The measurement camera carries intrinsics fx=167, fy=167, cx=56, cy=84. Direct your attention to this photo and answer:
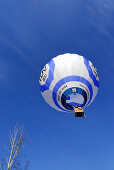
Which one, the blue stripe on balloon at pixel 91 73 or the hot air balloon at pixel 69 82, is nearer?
the hot air balloon at pixel 69 82

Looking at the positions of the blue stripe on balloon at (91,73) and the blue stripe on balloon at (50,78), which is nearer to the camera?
the blue stripe on balloon at (50,78)

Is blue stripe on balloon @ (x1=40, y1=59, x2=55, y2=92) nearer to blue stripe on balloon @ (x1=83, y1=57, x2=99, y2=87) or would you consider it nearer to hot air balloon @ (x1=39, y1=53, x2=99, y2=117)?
hot air balloon @ (x1=39, y1=53, x2=99, y2=117)

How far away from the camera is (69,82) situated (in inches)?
501

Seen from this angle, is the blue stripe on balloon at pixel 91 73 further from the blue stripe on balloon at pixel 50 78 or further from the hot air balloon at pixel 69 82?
the blue stripe on balloon at pixel 50 78

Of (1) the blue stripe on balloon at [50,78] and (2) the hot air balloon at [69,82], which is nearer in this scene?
(2) the hot air balloon at [69,82]

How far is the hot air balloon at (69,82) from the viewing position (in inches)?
498

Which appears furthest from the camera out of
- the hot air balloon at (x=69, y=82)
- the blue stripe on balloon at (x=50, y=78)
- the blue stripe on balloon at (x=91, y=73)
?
the blue stripe on balloon at (x=91, y=73)

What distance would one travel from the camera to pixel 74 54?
1477 cm

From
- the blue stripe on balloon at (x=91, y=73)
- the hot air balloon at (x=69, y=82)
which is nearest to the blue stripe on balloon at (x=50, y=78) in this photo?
the hot air balloon at (x=69, y=82)

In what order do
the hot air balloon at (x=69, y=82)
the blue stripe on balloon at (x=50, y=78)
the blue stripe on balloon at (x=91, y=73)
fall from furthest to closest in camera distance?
the blue stripe on balloon at (x=91, y=73)
the blue stripe on balloon at (x=50, y=78)
the hot air balloon at (x=69, y=82)

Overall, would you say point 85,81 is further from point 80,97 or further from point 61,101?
point 61,101

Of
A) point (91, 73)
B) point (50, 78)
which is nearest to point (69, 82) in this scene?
point (50, 78)

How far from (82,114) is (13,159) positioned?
568 centimetres

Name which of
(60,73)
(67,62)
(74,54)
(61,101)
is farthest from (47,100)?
(74,54)
